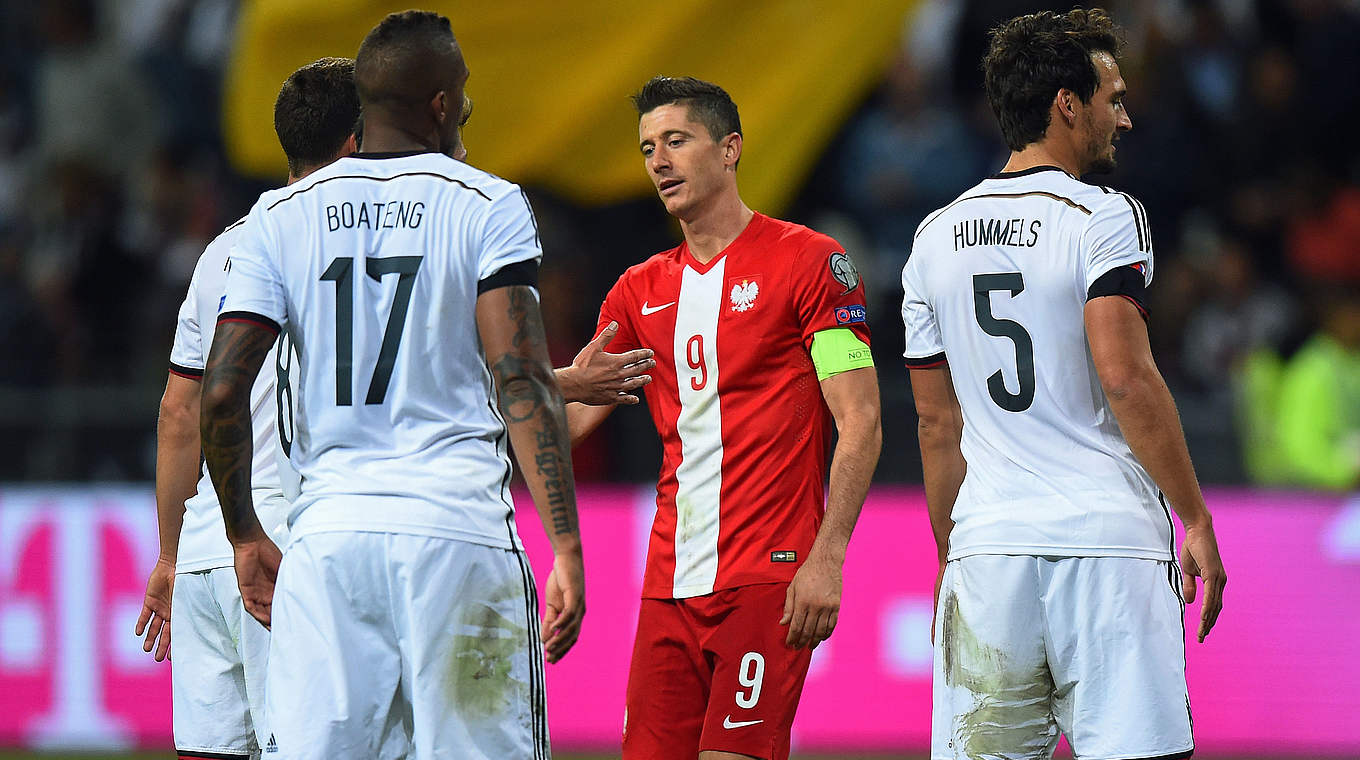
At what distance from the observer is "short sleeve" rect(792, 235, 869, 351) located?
5457mm

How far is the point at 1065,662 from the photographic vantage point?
470cm

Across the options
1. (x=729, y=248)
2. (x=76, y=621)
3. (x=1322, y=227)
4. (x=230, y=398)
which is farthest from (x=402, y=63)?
(x=1322, y=227)

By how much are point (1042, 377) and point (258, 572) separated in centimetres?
215

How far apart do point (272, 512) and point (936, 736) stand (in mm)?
2052

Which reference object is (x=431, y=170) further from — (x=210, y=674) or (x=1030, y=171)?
(x=210, y=674)

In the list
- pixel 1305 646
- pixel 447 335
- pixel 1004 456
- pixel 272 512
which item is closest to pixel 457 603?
pixel 447 335

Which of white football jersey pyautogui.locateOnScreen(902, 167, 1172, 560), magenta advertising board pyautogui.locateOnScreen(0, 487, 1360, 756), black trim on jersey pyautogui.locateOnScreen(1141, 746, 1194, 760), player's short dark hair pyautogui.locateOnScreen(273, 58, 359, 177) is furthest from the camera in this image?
magenta advertising board pyautogui.locateOnScreen(0, 487, 1360, 756)

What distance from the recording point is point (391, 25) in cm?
441

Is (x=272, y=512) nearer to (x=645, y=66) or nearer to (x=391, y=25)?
(x=391, y=25)

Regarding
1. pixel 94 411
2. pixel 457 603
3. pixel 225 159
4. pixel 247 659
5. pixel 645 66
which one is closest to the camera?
pixel 457 603

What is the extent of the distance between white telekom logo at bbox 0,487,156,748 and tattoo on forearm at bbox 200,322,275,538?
5.93 meters

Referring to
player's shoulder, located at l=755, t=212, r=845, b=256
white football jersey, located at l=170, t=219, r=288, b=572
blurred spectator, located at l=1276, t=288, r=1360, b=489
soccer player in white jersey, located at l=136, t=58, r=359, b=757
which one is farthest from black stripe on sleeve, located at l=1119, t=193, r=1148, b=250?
blurred spectator, located at l=1276, t=288, r=1360, b=489

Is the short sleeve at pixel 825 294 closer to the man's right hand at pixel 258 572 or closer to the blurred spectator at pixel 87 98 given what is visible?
the man's right hand at pixel 258 572

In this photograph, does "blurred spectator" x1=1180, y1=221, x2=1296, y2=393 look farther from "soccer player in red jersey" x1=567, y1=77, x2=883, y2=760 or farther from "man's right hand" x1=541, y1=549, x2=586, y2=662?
"man's right hand" x1=541, y1=549, x2=586, y2=662
